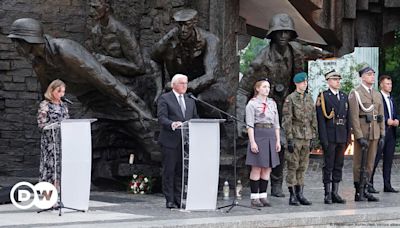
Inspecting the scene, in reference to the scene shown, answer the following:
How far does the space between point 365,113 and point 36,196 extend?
4.70 m

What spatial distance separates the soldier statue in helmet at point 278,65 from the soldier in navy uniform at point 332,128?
83 cm

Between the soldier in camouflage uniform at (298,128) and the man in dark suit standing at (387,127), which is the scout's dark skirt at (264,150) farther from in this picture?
the man in dark suit standing at (387,127)

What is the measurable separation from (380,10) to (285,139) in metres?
5.66

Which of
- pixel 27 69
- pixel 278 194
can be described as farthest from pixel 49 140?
pixel 27 69

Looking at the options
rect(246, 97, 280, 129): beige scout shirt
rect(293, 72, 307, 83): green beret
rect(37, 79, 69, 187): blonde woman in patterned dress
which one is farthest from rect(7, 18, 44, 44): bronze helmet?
rect(293, 72, 307, 83): green beret

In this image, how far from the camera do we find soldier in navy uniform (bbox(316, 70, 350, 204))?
43.2 feet

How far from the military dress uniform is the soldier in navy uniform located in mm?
273

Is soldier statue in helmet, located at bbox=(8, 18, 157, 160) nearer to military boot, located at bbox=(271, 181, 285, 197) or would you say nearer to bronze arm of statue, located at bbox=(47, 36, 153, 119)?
bronze arm of statue, located at bbox=(47, 36, 153, 119)

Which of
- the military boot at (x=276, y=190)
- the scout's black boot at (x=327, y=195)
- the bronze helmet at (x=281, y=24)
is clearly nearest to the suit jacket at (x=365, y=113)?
the scout's black boot at (x=327, y=195)

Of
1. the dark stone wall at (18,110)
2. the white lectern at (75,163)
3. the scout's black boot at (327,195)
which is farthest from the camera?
the dark stone wall at (18,110)

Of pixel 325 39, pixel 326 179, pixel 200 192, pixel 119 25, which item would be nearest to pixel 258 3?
pixel 325 39

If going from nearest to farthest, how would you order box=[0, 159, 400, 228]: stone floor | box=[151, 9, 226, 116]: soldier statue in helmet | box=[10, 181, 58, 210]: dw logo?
1. box=[0, 159, 400, 228]: stone floor
2. box=[10, 181, 58, 210]: dw logo
3. box=[151, 9, 226, 116]: soldier statue in helmet

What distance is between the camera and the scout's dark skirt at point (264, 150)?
492 inches

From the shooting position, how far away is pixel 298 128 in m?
13.0
